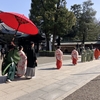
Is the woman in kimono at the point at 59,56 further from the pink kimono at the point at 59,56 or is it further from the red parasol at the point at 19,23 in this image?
the red parasol at the point at 19,23

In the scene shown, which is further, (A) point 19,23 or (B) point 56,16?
(B) point 56,16

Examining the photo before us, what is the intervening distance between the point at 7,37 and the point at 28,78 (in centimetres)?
1702

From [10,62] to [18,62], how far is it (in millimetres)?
658

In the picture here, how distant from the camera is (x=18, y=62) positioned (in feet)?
25.6

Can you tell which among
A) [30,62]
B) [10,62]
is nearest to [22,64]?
[30,62]

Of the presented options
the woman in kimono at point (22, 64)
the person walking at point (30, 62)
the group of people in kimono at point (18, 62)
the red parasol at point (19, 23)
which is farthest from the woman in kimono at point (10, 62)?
the red parasol at point (19, 23)

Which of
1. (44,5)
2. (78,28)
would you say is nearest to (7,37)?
(44,5)

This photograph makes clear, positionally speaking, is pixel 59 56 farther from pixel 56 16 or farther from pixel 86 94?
pixel 56 16

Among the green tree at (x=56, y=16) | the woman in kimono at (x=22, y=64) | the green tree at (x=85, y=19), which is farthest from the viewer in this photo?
the green tree at (x=85, y=19)

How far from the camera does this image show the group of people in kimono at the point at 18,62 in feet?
23.6

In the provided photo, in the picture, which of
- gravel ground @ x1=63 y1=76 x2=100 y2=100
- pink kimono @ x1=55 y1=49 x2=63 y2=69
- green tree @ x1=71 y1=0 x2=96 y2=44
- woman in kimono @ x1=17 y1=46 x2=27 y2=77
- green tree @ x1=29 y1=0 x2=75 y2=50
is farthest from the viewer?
green tree @ x1=71 y1=0 x2=96 y2=44

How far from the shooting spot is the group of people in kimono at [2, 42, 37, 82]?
719cm

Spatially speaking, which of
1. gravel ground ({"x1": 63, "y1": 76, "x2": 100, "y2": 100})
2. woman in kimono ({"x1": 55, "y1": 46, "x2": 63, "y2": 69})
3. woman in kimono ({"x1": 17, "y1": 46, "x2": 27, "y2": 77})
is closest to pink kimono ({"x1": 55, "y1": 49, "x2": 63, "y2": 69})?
woman in kimono ({"x1": 55, "y1": 46, "x2": 63, "y2": 69})

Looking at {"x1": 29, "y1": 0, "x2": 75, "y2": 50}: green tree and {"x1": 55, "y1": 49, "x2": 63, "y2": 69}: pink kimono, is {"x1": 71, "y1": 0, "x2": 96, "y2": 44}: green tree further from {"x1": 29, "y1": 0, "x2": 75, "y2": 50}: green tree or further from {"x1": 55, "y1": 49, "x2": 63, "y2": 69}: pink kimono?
{"x1": 55, "y1": 49, "x2": 63, "y2": 69}: pink kimono
